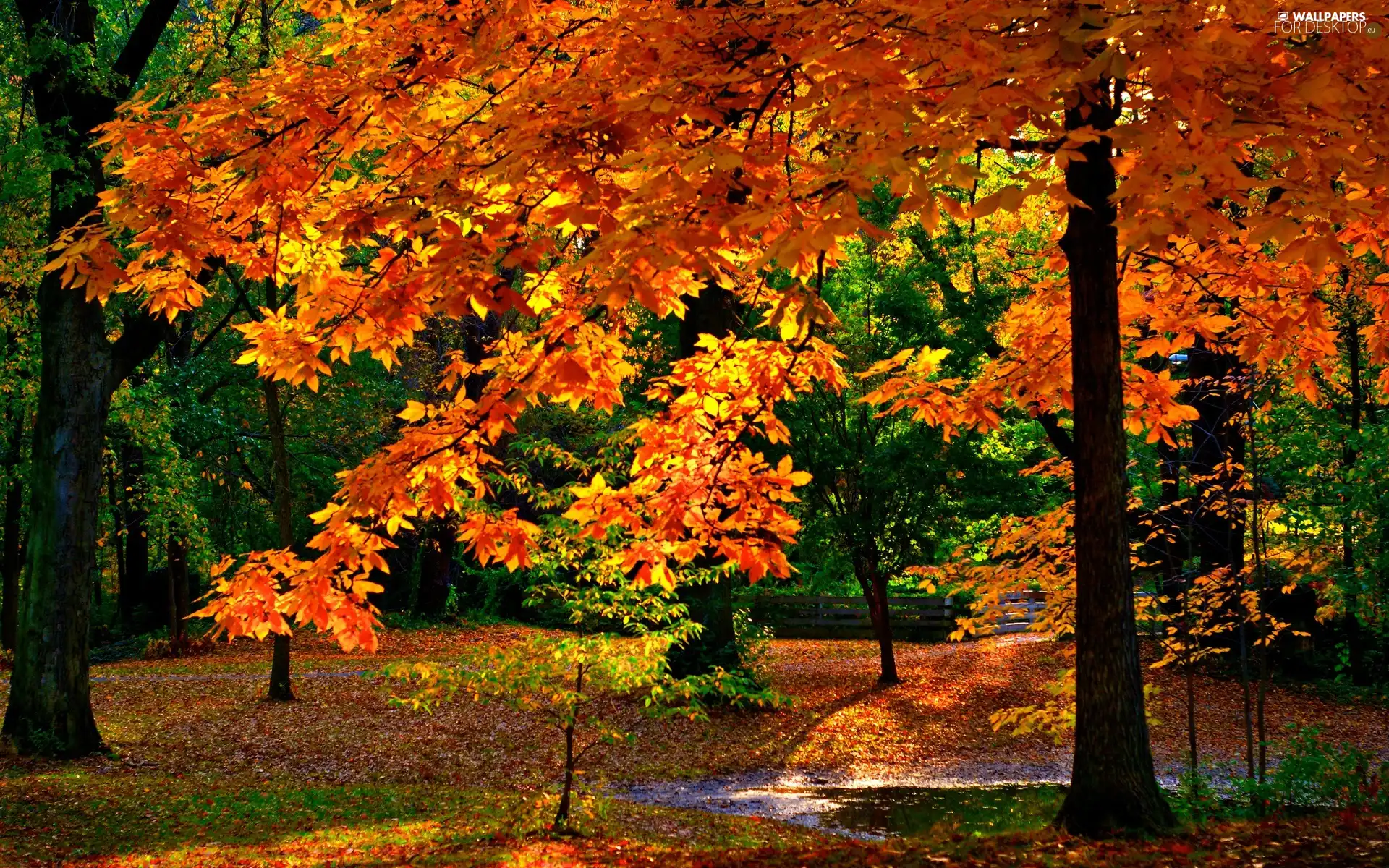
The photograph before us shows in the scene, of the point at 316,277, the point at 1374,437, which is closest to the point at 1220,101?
the point at 316,277

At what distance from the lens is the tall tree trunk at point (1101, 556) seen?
5.30 m

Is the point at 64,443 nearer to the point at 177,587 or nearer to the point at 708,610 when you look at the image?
the point at 708,610

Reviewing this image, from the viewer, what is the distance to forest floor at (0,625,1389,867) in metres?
5.83

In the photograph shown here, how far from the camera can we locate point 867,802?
11.1 metres

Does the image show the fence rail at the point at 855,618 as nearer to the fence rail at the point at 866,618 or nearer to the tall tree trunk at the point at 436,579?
the fence rail at the point at 866,618

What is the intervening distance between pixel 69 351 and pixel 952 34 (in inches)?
380

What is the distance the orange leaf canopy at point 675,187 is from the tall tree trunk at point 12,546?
1396 cm

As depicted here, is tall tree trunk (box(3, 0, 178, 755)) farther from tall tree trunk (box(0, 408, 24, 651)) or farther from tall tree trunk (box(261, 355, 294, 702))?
tall tree trunk (box(0, 408, 24, 651))

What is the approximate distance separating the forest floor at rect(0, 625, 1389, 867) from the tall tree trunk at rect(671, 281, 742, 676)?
0.82 meters

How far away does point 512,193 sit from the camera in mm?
4383

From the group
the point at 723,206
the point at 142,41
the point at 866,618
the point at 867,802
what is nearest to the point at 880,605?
the point at 867,802

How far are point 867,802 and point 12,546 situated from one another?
52.8ft

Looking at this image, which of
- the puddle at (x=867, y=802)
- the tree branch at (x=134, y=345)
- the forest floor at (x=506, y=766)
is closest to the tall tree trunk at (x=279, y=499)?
the forest floor at (x=506, y=766)

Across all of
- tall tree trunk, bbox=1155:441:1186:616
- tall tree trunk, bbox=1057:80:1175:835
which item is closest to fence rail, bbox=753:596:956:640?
tall tree trunk, bbox=1155:441:1186:616
